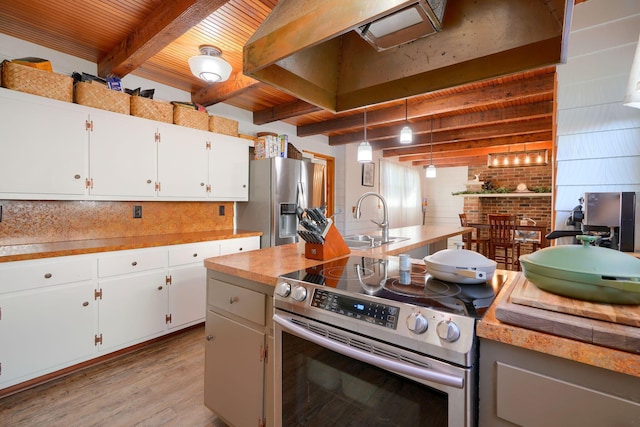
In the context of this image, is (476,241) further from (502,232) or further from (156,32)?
(156,32)

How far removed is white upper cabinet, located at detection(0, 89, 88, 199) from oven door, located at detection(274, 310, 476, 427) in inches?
84.2

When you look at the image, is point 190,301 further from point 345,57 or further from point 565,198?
point 565,198

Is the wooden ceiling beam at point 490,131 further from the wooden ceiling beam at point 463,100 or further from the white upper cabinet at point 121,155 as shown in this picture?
the white upper cabinet at point 121,155

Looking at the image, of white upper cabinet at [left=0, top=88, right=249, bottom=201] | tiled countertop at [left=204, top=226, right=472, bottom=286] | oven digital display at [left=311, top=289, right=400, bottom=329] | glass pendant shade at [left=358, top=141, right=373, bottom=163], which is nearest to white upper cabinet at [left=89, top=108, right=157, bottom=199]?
white upper cabinet at [left=0, top=88, right=249, bottom=201]

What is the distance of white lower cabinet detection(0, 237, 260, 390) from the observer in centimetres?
179

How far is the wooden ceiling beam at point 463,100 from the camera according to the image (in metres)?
2.93

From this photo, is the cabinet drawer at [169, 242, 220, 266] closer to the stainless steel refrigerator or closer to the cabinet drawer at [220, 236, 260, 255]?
the cabinet drawer at [220, 236, 260, 255]

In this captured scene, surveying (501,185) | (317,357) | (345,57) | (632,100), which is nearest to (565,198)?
(632,100)

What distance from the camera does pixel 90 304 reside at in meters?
2.08

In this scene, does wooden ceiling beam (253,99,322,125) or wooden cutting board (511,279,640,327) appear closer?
wooden cutting board (511,279,640,327)

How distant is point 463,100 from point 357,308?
3274 millimetres

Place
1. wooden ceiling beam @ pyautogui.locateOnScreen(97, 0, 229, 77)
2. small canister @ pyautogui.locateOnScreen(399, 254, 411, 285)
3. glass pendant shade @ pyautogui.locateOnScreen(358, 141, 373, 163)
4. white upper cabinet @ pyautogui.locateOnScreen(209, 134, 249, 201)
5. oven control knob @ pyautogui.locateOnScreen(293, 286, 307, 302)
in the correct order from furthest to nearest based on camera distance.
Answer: white upper cabinet @ pyautogui.locateOnScreen(209, 134, 249, 201), glass pendant shade @ pyautogui.locateOnScreen(358, 141, 373, 163), wooden ceiling beam @ pyautogui.locateOnScreen(97, 0, 229, 77), small canister @ pyautogui.locateOnScreen(399, 254, 411, 285), oven control knob @ pyautogui.locateOnScreen(293, 286, 307, 302)

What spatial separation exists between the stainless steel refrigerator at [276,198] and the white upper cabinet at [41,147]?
64.5 inches

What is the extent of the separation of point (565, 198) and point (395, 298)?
1963mm
